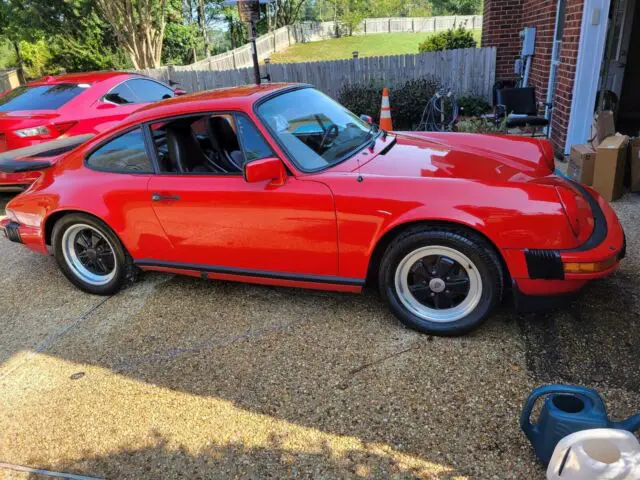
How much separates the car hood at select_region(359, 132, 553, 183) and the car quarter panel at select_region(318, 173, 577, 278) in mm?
158

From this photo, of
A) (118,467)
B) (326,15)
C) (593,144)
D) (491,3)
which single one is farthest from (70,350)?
(326,15)

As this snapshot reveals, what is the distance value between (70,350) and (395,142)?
108 inches

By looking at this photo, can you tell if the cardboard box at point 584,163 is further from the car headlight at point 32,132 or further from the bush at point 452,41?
the bush at point 452,41

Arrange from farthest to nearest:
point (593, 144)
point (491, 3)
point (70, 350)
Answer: point (491, 3)
point (593, 144)
point (70, 350)

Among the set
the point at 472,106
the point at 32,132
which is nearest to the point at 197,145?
the point at 32,132

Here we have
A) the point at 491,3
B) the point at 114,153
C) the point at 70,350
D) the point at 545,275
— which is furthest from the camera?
the point at 491,3

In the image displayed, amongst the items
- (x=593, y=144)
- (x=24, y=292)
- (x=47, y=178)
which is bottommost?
(x=24, y=292)

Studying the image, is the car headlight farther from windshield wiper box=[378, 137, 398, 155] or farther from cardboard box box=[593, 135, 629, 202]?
cardboard box box=[593, 135, 629, 202]

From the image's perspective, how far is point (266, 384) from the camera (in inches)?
112

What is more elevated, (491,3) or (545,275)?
(491,3)

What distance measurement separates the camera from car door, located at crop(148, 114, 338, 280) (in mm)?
3096

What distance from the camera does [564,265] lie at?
2.64 meters

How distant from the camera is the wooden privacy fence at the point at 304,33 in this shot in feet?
70.1

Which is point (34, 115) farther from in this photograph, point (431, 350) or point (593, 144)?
→ point (593, 144)
